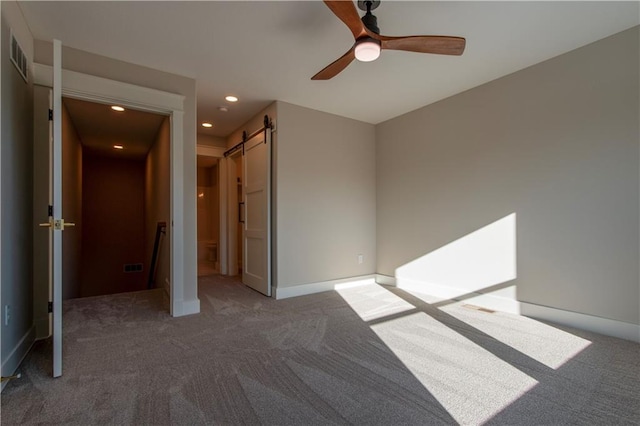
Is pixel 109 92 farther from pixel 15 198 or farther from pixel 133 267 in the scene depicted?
pixel 133 267

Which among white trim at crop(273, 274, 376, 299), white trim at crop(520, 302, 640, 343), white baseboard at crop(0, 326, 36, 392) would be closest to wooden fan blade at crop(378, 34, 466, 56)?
white trim at crop(520, 302, 640, 343)

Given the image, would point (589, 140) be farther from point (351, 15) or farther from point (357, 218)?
point (357, 218)

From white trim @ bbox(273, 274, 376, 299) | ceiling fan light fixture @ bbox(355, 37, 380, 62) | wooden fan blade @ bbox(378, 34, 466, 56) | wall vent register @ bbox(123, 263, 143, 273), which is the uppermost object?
wooden fan blade @ bbox(378, 34, 466, 56)

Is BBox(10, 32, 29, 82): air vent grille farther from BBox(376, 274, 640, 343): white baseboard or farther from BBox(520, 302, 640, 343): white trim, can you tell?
BBox(520, 302, 640, 343): white trim

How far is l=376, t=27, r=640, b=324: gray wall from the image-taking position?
2.37m

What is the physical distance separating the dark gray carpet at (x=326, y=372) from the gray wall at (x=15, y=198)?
252 millimetres

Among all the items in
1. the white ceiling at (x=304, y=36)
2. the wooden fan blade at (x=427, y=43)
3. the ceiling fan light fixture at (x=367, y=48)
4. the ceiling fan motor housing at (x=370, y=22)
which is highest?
the white ceiling at (x=304, y=36)

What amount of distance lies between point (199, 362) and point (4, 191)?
159 centimetres

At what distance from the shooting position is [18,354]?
1.96m

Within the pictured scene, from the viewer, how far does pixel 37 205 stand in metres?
2.36

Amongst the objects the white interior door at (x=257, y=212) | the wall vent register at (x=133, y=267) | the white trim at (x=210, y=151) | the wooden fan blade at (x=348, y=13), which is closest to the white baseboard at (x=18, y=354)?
the white interior door at (x=257, y=212)

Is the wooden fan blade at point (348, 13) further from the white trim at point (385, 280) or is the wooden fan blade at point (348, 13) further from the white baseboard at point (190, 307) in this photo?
the white trim at point (385, 280)

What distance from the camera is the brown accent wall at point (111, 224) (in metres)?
6.05

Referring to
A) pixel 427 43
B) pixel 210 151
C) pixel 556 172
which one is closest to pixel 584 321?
pixel 556 172
